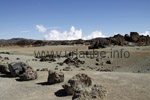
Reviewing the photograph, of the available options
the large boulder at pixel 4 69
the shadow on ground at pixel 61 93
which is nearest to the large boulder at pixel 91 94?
the shadow on ground at pixel 61 93

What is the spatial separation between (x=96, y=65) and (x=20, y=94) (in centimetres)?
1573

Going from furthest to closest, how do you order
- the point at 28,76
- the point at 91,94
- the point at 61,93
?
the point at 28,76, the point at 61,93, the point at 91,94

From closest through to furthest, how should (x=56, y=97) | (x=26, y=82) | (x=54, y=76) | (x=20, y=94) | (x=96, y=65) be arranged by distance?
(x=56, y=97) < (x=20, y=94) < (x=54, y=76) < (x=26, y=82) < (x=96, y=65)

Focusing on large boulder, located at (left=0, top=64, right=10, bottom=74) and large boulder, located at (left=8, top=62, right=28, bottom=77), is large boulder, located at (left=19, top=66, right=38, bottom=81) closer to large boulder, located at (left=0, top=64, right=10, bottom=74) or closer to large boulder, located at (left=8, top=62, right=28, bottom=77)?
large boulder, located at (left=8, top=62, right=28, bottom=77)

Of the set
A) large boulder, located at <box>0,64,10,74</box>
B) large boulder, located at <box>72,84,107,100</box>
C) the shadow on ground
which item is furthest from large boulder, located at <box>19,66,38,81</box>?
large boulder, located at <box>72,84,107,100</box>

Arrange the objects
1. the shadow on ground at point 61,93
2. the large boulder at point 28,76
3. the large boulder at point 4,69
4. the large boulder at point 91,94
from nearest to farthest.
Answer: the large boulder at point 91,94, the shadow on ground at point 61,93, the large boulder at point 28,76, the large boulder at point 4,69

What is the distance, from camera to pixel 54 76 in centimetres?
1291

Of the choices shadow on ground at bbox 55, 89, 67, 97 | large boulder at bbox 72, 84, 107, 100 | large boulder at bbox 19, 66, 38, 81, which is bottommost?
shadow on ground at bbox 55, 89, 67, 97

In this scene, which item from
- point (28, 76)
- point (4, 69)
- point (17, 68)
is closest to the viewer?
point (28, 76)

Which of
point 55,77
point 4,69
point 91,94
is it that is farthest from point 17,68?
point 91,94

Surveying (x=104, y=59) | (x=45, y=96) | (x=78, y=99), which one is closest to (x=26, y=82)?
(x=45, y=96)

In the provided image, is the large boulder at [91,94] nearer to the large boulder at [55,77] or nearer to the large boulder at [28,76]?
the large boulder at [55,77]

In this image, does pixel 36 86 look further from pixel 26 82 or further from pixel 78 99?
pixel 78 99

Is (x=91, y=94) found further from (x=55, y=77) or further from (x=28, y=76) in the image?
(x=28, y=76)
